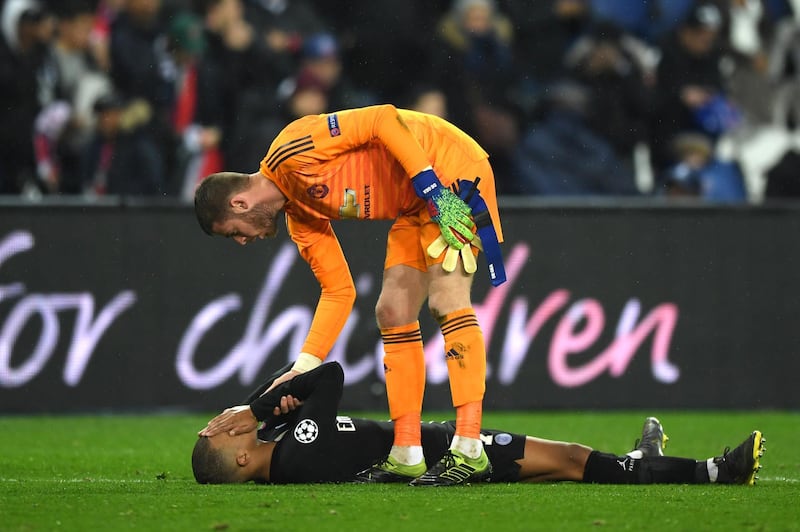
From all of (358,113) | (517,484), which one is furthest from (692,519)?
(358,113)

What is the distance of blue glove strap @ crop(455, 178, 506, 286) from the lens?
616 centimetres

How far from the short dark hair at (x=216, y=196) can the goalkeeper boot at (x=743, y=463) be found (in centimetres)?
245

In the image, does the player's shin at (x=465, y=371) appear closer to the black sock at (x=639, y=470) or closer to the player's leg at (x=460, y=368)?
the player's leg at (x=460, y=368)

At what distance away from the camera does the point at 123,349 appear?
982 centimetres

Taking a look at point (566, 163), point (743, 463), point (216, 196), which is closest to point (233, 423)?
point (216, 196)

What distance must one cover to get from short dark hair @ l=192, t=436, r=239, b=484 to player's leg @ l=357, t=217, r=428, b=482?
602mm

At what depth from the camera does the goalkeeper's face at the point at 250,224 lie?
6.17 metres

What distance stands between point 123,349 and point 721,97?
5979mm

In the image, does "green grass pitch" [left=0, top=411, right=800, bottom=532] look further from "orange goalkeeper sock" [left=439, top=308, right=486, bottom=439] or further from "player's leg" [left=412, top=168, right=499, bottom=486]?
"orange goalkeeper sock" [left=439, top=308, right=486, bottom=439]

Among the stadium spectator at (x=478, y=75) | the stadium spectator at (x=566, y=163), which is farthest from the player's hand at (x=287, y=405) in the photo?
the stadium spectator at (x=478, y=75)

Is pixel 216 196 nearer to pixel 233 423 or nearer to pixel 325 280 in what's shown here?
pixel 325 280

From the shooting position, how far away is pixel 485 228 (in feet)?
20.4

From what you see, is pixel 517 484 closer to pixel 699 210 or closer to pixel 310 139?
pixel 310 139

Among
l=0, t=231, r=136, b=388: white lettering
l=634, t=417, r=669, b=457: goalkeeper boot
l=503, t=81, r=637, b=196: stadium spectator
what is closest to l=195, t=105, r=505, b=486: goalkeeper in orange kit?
l=634, t=417, r=669, b=457: goalkeeper boot
